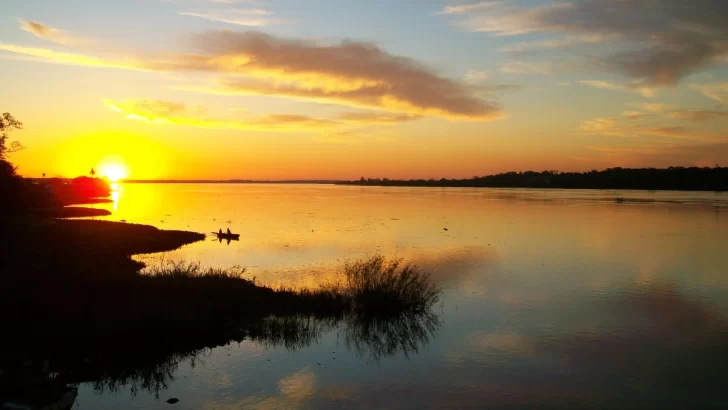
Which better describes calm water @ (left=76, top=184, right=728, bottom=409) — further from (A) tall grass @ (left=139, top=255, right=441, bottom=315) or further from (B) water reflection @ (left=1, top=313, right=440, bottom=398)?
(A) tall grass @ (left=139, top=255, right=441, bottom=315)

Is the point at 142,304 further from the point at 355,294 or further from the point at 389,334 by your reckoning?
the point at 389,334

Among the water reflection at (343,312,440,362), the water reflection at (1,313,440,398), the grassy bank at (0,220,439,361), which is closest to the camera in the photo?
the water reflection at (1,313,440,398)

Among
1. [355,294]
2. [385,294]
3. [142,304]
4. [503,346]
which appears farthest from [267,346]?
[503,346]

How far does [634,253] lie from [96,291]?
128 ft

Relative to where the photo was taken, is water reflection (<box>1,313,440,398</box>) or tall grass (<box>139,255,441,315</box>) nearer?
water reflection (<box>1,313,440,398</box>)

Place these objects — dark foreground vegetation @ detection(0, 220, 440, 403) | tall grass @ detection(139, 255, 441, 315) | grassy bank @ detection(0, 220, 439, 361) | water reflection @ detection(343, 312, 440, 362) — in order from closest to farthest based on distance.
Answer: dark foreground vegetation @ detection(0, 220, 440, 403)
grassy bank @ detection(0, 220, 439, 361)
water reflection @ detection(343, 312, 440, 362)
tall grass @ detection(139, 255, 441, 315)

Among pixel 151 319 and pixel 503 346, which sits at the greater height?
pixel 151 319

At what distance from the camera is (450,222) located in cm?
7000

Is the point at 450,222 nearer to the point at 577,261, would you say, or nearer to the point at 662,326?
the point at 577,261

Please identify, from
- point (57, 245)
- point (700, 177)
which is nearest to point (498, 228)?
point (57, 245)

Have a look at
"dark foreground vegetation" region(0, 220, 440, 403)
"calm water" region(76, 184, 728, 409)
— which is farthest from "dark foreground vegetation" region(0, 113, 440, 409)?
"calm water" region(76, 184, 728, 409)

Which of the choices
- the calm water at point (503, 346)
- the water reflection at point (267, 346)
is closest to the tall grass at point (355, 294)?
the water reflection at point (267, 346)

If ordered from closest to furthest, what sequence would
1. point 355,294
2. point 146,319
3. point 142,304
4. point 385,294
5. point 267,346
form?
point 146,319
point 142,304
point 267,346
point 385,294
point 355,294

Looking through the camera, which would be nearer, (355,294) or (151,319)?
(151,319)
